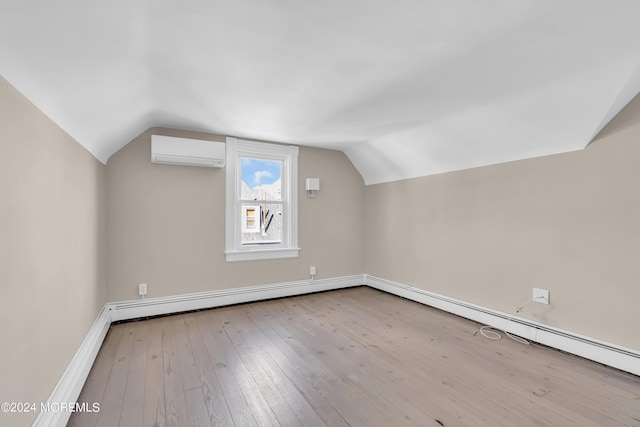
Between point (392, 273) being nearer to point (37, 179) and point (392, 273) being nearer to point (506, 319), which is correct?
→ point (506, 319)

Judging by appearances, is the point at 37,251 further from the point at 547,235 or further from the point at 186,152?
the point at 547,235

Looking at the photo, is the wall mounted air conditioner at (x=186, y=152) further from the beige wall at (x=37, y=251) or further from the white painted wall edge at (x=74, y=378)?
the white painted wall edge at (x=74, y=378)

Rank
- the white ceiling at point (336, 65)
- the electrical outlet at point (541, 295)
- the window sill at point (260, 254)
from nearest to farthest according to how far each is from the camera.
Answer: the white ceiling at point (336, 65) → the electrical outlet at point (541, 295) → the window sill at point (260, 254)

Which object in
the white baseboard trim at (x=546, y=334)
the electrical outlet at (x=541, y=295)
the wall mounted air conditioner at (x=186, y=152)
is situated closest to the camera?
the white baseboard trim at (x=546, y=334)

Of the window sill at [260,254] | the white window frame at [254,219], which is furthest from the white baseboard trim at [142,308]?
the white window frame at [254,219]

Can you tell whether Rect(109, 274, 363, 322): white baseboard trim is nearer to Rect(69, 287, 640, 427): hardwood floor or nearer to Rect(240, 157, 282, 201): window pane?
Rect(69, 287, 640, 427): hardwood floor

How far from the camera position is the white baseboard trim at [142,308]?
67.4 inches

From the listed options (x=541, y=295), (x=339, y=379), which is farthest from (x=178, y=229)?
(x=541, y=295)

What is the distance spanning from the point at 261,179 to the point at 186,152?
1.13 metres

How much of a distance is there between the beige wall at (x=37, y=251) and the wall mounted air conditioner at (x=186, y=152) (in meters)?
1.02

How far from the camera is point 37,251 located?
1528mm

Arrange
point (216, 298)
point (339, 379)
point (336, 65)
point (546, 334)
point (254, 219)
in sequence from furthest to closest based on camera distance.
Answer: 1. point (254, 219)
2. point (216, 298)
3. point (546, 334)
4. point (339, 379)
5. point (336, 65)

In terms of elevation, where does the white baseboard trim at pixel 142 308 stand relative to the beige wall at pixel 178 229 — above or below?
below

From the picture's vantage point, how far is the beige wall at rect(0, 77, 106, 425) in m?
1.21
